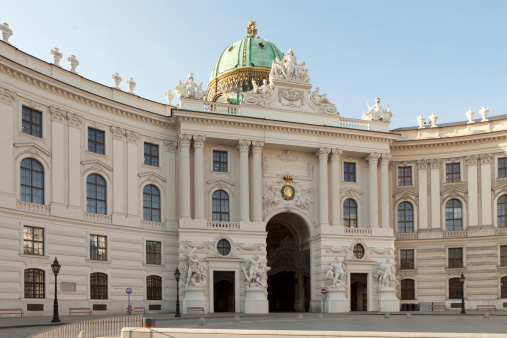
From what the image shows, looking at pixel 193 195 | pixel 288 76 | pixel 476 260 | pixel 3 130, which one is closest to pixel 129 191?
pixel 193 195

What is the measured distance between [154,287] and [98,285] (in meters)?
5.40

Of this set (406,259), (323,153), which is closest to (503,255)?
(406,259)

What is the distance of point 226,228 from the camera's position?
52312 mm

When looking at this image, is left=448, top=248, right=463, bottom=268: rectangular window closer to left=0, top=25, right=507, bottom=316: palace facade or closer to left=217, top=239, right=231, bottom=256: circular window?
left=0, top=25, right=507, bottom=316: palace facade

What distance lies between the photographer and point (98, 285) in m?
46.0

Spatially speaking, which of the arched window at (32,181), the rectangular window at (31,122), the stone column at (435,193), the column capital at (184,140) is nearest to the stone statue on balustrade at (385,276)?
the stone column at (435,193)

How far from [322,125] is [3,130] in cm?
2770

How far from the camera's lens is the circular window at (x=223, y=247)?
51.9 meters

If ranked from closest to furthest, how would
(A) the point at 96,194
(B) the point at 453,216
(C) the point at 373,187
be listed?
(A) the point at 96,194 → (C) the point at 373,187 → (B) the point at 453,216

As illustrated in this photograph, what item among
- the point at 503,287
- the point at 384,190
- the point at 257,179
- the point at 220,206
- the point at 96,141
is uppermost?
the point at 96,141

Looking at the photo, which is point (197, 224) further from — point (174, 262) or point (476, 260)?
point (476, 260)

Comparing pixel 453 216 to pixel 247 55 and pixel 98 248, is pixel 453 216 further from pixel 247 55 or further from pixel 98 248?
pixel 98 248

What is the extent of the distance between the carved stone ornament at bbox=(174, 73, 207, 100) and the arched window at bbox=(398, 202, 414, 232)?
23.2 m

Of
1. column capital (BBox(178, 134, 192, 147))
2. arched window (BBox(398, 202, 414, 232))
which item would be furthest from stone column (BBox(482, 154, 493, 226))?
column capital (BBox(178, 134, 192, 147))
